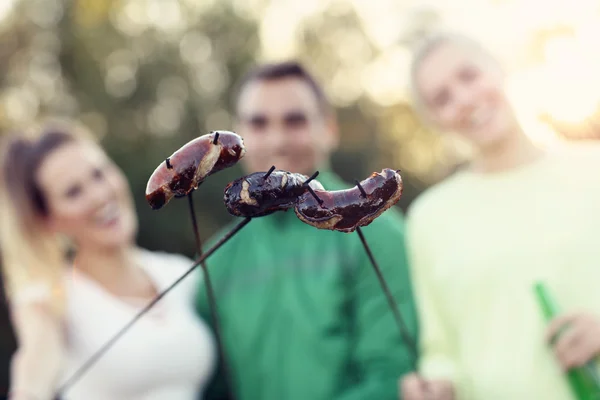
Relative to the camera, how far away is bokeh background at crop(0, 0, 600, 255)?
44.3ft

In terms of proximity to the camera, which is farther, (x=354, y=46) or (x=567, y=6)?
(x=354, y=46)

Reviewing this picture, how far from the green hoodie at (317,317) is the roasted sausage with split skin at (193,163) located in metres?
1.13

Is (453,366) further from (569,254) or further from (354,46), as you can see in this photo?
(354,46)

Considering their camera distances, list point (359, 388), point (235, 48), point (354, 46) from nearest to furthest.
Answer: point (359, 388) → point (235, 48) → point (354, 46)

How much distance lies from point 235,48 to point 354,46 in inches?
129

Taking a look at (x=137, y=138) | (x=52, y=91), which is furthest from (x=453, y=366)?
(x=52, y=91)

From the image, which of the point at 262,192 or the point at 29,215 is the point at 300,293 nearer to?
the point at 29,215

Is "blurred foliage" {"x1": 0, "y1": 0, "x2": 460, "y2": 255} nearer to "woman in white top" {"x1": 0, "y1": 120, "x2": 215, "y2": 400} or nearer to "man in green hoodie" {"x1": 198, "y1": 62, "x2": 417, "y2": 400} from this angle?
"woman in white top" {"x1": 0, "y1": 120, "x2": 215, "y2": 400}

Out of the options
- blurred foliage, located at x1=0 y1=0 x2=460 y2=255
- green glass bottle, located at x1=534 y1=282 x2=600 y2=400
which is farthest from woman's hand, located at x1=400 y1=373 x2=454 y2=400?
blurred foliage, located at x1=0 y1=0 x2=460 y2=255

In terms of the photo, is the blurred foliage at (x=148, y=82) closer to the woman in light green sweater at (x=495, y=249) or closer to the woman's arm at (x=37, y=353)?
the woman's arm at (x=37, y=353)

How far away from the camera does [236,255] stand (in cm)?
253

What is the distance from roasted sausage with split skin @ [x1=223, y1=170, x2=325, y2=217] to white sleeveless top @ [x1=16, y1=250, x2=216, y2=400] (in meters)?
1.42

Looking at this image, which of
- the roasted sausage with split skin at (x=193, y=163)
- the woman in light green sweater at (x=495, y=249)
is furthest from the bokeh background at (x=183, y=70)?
the roasted sausage with split skin at (x=193, y=163)

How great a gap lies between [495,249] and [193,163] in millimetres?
1057
